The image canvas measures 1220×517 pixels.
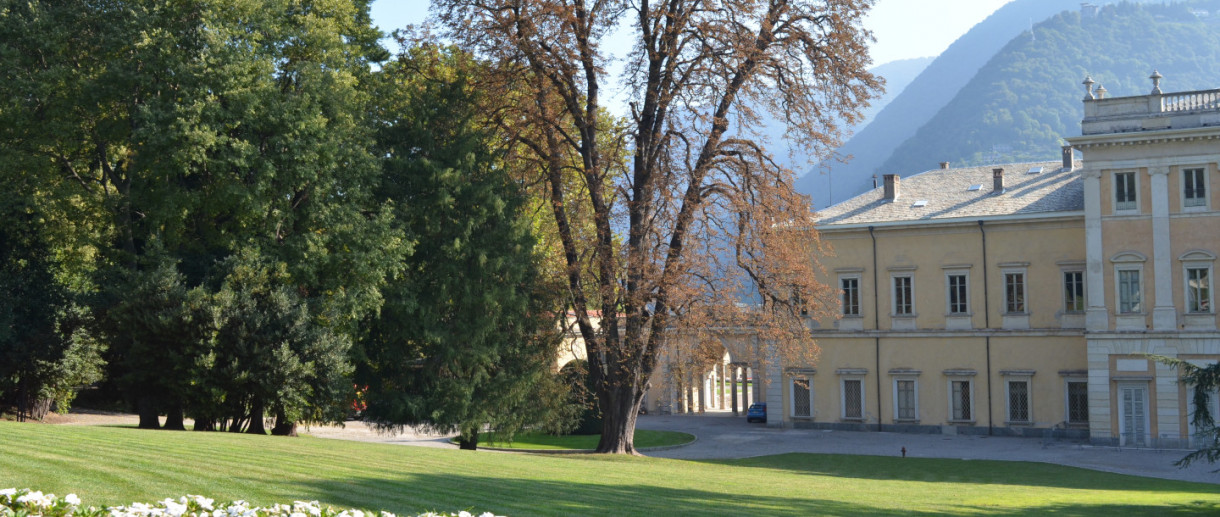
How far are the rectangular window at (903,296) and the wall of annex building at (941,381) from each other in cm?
116

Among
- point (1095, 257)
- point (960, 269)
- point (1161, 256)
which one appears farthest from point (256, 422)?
point (1161, 256)

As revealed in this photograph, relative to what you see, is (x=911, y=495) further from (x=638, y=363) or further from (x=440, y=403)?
(x=440, y=403)

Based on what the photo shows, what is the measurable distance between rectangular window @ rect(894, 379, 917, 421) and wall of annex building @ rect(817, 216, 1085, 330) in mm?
2518

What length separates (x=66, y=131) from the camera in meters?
25.3

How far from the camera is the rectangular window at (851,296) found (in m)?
46.9

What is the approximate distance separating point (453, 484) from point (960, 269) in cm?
3470

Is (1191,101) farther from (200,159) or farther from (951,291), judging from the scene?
(200,159)

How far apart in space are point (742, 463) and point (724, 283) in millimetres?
7319

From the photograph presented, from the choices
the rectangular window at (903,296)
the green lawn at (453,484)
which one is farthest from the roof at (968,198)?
the green lawn at (453,484)

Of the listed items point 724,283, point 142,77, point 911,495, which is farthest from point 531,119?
point 911,495

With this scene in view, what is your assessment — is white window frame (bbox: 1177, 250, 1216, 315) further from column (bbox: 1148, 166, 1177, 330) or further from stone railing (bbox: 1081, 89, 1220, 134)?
stone railing (bbox: 1081, 89, 1220, 134)

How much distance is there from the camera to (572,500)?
14484 millimetres

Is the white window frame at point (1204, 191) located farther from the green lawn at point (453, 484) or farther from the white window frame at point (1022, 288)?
the green lawn at point (453, 484)

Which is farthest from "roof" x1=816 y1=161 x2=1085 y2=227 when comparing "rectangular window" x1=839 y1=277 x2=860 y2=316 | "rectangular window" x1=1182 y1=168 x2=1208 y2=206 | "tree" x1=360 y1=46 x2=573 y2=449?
"tree" x1=360 y1=46 x2=573 y2=449
